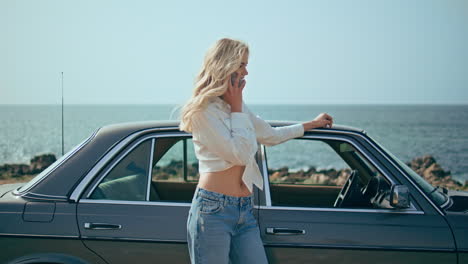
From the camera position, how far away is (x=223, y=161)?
2.72 metres

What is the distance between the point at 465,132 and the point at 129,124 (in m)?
83.3

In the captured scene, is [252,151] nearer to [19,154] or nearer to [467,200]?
[467,200]

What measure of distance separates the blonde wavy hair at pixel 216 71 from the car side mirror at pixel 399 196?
4.12 feet

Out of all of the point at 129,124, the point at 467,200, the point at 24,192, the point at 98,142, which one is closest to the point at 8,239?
the point at 24,192

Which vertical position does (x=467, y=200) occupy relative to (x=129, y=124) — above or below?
below

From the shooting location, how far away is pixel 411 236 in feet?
10.5

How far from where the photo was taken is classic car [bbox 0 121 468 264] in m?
3.15

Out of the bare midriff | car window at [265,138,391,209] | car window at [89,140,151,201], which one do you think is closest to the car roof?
car window at [89,140,151,201]

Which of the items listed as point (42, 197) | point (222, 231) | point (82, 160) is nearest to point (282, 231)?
point (222, 231)

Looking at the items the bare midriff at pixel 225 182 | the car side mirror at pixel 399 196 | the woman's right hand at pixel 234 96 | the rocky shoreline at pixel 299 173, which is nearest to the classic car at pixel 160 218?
the car side mirror at pixel 399 196

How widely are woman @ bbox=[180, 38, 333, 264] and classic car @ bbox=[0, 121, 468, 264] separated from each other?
17.7 inches

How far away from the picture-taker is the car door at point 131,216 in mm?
3152

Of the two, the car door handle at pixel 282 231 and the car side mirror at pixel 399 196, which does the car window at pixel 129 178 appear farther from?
the car side mirror at pixel 399 196

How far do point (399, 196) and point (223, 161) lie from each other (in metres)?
1.16
